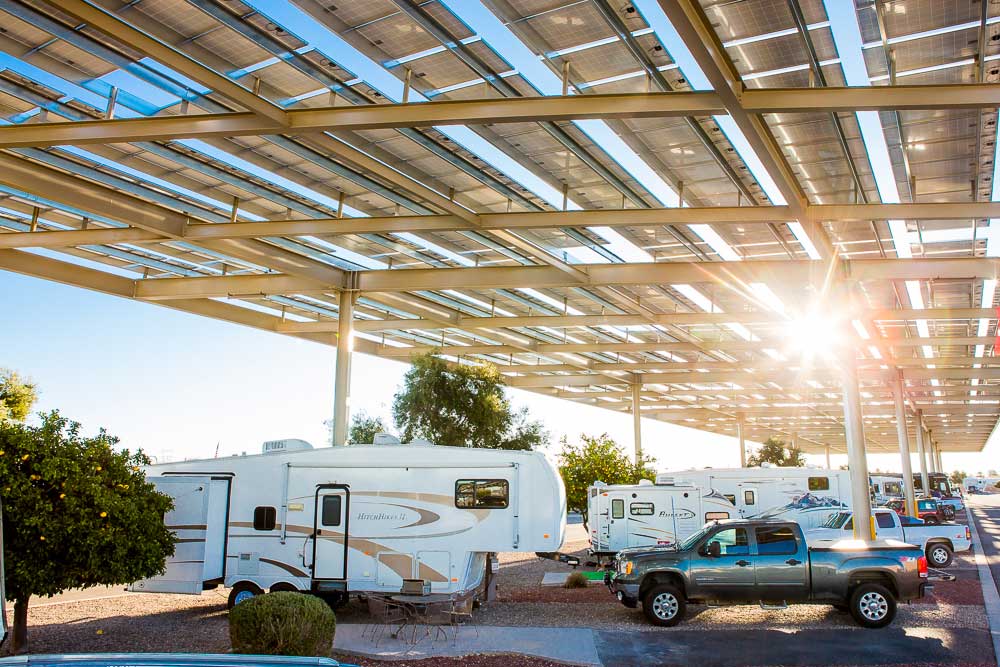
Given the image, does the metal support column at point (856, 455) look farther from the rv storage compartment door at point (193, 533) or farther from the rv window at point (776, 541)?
the rv storage compartment door at point (193, 533)

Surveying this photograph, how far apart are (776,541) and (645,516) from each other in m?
7.90

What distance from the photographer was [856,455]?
18.7 meters

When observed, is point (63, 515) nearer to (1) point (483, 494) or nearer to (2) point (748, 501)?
(1) point (483, 494)

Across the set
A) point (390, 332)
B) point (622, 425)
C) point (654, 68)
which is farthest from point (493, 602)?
point (622, 425)

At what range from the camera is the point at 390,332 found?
1219 inches

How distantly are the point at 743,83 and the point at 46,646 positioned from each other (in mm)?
12177

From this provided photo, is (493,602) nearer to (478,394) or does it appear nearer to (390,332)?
(478,394)

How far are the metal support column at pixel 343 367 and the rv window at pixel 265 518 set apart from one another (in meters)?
7.78

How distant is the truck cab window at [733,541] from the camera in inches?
513

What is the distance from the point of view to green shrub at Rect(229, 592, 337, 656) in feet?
29.8

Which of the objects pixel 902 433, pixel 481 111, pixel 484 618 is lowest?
pixel 484 618

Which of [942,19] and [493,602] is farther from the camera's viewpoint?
[493,602]

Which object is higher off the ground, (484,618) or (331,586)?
(331,586)

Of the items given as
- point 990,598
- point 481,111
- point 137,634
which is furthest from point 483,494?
point 990,598
